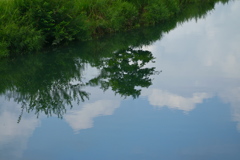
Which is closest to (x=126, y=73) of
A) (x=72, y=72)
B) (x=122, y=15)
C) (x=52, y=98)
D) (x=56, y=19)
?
(x=72, y=72)

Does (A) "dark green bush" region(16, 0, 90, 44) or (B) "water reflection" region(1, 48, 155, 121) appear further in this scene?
(A) "dark green bush" region(16, 0, 90, 44)

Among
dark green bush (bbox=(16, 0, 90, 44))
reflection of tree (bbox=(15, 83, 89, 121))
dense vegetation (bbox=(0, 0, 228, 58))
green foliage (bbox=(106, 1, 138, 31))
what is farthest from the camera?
green foliage (bbox=(106, 1, 138, 31))

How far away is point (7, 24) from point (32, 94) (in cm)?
422

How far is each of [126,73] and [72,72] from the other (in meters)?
1.33

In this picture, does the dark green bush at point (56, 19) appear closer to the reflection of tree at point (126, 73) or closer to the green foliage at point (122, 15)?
the green foliage at point (122, 15)

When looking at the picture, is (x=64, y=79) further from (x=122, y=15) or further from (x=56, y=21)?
(x=122, y=15)

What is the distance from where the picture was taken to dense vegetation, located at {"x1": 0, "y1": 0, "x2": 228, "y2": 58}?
13241mm

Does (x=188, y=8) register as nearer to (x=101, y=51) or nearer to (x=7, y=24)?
(x=101, y=51)

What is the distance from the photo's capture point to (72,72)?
11.6 metres

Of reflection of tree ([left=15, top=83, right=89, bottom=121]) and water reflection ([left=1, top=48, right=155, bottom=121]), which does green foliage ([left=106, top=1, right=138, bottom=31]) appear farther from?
reflection of tree ([left=15, top=83, right=89, bottom=121])

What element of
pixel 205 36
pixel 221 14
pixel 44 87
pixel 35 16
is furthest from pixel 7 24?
pixel 221 14

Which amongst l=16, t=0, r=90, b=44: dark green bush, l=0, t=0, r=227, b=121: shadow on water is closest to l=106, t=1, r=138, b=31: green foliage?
l=0, t=0, r=227, b=121: shadow on water

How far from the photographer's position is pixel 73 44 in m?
15.0

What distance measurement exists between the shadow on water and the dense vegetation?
0.40 meters
